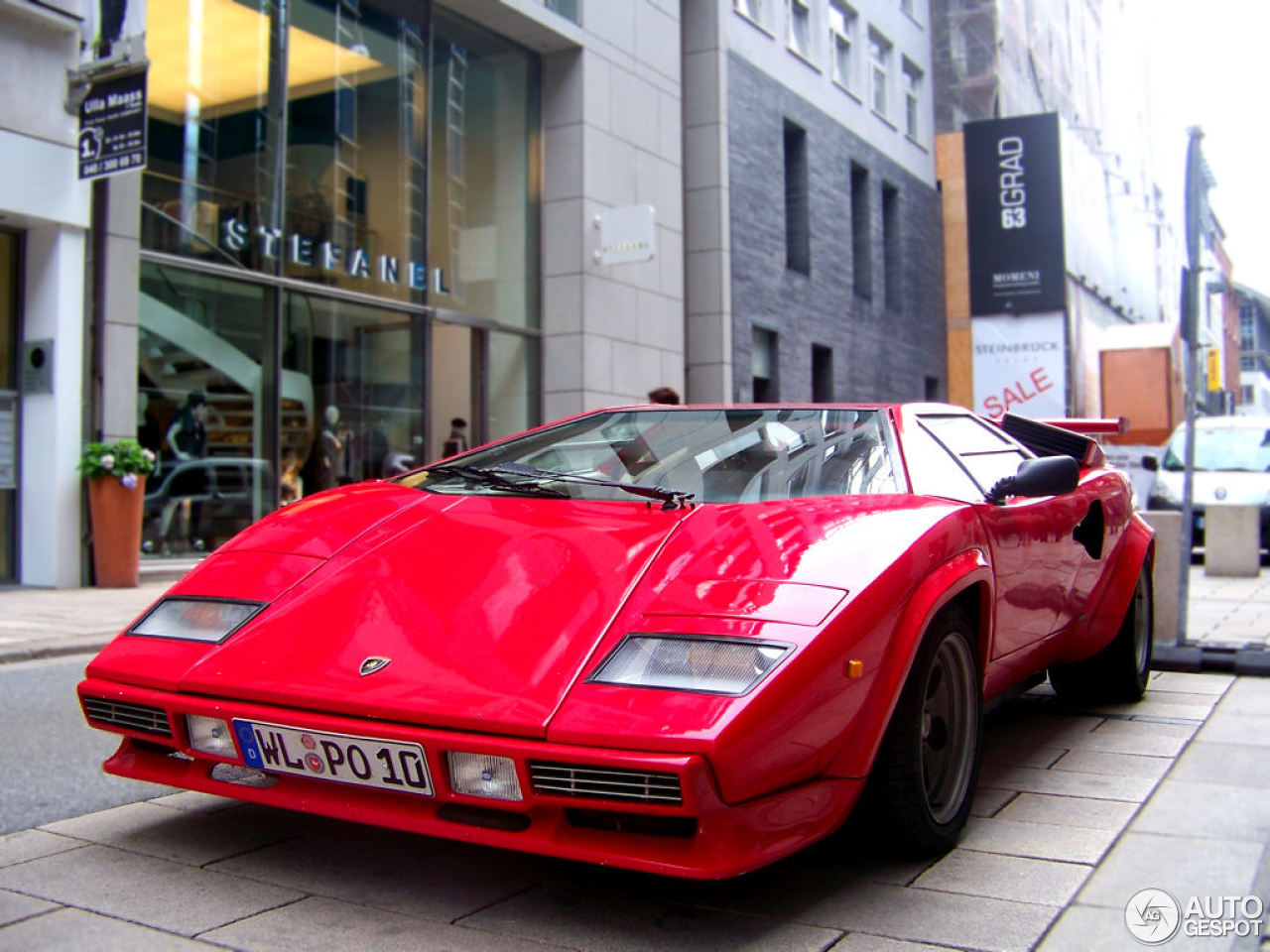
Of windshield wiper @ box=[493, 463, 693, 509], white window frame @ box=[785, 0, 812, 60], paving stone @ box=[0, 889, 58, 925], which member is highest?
white window frame @ box=[785, 0, 812, 60]

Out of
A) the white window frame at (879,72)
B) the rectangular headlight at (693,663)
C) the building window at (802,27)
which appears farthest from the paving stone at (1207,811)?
the white window frame at (879,72)

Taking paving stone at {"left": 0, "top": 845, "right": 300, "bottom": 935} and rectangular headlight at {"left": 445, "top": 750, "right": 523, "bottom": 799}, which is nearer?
rectangular headlight at {"left": 445, "top": 750, "right": 523, "bottom": 799}

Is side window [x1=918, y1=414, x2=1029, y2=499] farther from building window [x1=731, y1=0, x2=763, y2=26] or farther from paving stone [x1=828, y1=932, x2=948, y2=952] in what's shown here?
building window [x1=731, y1=0, x2=763, y2=26]

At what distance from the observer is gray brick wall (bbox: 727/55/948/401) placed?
1995cm

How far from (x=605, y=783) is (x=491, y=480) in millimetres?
1382

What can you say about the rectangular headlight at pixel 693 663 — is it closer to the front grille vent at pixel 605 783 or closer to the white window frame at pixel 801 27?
the front grille vent at pixel 605 783

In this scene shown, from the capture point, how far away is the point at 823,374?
23344mm

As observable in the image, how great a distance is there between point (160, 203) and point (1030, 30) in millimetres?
29281

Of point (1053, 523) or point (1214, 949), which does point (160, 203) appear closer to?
point (1053, 523)

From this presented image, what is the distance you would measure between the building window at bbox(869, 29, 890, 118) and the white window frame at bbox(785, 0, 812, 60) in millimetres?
3341

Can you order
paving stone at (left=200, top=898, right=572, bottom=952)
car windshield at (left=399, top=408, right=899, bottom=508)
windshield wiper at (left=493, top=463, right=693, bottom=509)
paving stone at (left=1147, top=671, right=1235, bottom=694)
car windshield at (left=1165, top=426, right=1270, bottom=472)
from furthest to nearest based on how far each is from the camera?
1. car windshield at (left=1165, top=426, right=1270, bottom=472)
2. paving stone at (left=1147, top=671, right=1235, bottom=694)
3. car windshield at (left=399, top=408, right=899, bottom=508)
4. windshield wiper at (left=493, top=463, right=693, bottom=509)
5. paving stone at (left=200, top=898, right=572, bottom=952)

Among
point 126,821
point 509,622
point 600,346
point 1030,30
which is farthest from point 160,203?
point 1030,30

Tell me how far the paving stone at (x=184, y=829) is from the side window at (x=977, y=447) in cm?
195

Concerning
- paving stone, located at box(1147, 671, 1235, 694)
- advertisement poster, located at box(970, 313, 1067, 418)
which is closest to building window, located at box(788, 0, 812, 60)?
advertisement poster, located at box(970, 313, 1067, 418)
